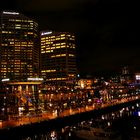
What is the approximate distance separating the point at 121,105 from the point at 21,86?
63.1 m

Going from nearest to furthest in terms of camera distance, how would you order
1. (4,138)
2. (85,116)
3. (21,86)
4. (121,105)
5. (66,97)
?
(4,138), (85,116), (121,105), (66,97), (21,86)

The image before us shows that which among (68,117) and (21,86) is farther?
(21,86)

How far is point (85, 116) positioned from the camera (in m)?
87.2

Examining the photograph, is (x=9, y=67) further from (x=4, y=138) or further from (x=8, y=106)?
(x=4, y=138)

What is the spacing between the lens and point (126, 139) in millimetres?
63344

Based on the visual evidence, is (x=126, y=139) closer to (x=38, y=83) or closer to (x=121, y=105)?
(x=121, y=105)

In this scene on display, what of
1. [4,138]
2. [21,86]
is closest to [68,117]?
[4,138]

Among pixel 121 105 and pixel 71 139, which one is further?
pixel 121 105

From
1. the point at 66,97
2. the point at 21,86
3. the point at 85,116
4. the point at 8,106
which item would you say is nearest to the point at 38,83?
the point at 21,86

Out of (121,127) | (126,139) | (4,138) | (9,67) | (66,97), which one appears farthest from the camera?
(9,67)

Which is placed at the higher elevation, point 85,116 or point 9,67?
point 9,67

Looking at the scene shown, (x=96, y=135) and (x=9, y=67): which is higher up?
(x=9, y=67)

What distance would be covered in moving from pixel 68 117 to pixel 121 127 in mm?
14688

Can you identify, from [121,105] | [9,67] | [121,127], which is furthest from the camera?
[9,67]
